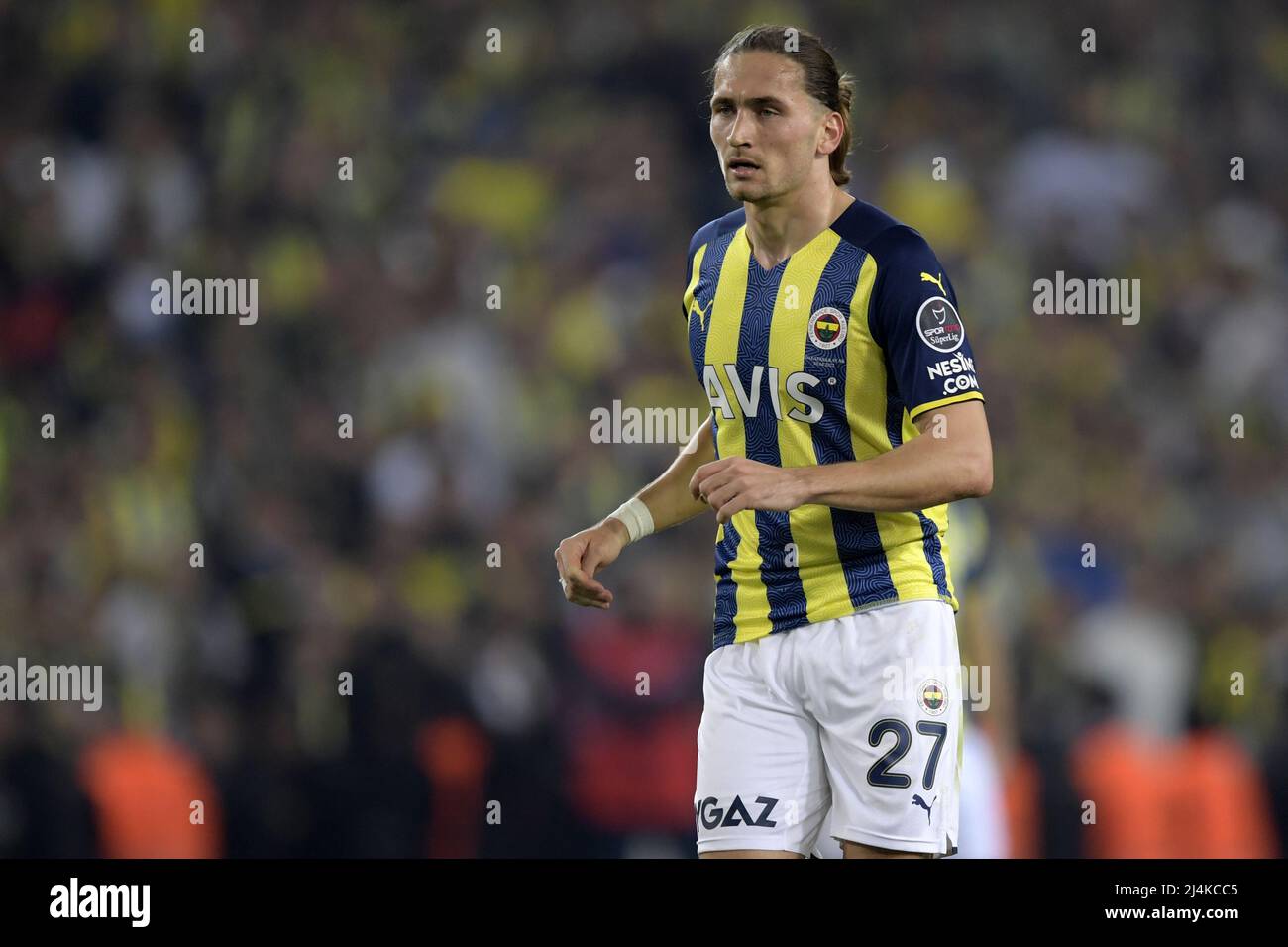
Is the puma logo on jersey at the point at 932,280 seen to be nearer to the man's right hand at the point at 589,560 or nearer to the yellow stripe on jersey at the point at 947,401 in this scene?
the yellow stripe on jersey at the point at 947,401

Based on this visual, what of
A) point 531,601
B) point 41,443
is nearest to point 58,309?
point 41,443

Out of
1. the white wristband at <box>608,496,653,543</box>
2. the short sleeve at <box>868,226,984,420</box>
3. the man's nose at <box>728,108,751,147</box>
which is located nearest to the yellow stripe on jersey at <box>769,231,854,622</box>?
the short sleeve at <box>868,226,984,420</box>

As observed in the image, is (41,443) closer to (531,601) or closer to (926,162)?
(531,601)

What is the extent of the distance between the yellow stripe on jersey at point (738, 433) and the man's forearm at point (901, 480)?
37 centimetres

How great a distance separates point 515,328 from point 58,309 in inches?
75.5

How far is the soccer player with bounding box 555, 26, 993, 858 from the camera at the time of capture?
302 cm

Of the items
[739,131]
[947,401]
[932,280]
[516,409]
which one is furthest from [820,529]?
[516,409]

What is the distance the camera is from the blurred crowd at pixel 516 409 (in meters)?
5.79

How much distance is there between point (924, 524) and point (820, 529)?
0.66ft

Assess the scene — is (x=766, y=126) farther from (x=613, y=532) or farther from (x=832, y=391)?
(x=613, y=532)

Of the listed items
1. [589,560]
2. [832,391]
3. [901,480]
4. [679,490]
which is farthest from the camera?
[679,490]

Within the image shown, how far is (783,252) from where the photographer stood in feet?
10.6

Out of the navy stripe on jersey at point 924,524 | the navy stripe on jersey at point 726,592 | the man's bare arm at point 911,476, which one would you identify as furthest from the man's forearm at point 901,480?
the navy stripe on jersey at point 726,592

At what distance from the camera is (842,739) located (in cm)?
306
